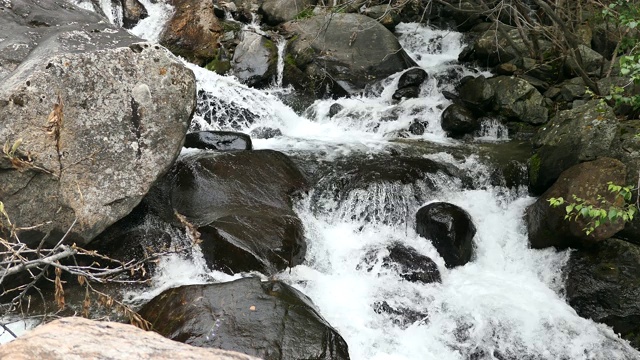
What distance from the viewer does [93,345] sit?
178 cm

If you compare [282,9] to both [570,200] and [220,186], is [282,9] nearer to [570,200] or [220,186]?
[220,186]

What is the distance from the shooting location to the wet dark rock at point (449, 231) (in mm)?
6488

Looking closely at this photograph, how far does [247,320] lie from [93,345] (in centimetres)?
271

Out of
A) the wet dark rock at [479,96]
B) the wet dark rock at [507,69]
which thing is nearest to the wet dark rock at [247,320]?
the wet dark rock at [479,96]

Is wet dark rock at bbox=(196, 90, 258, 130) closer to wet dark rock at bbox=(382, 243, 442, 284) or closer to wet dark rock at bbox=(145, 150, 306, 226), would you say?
wet dark rock at bbox=(145, 150, 306, 226)

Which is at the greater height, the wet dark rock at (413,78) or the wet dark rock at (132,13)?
the wet dark rock at (132,13)

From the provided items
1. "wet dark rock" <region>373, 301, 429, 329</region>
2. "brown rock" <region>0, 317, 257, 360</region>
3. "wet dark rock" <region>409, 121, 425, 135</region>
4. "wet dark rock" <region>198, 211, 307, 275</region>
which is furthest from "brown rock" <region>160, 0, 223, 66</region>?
"brown rock" <region>0, 317, 257, 360</region>

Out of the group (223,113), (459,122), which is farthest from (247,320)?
(459,122)

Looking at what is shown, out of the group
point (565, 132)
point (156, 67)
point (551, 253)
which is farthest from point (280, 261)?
point (565, 132)

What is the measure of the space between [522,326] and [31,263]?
517 centimetres

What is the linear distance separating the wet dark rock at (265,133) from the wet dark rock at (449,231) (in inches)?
156

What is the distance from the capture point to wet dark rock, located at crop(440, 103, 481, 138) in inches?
377

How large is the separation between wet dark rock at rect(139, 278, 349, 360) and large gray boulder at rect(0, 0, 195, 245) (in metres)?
1.40

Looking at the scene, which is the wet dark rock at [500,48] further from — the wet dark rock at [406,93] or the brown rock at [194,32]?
the brown rock at [194,32]
